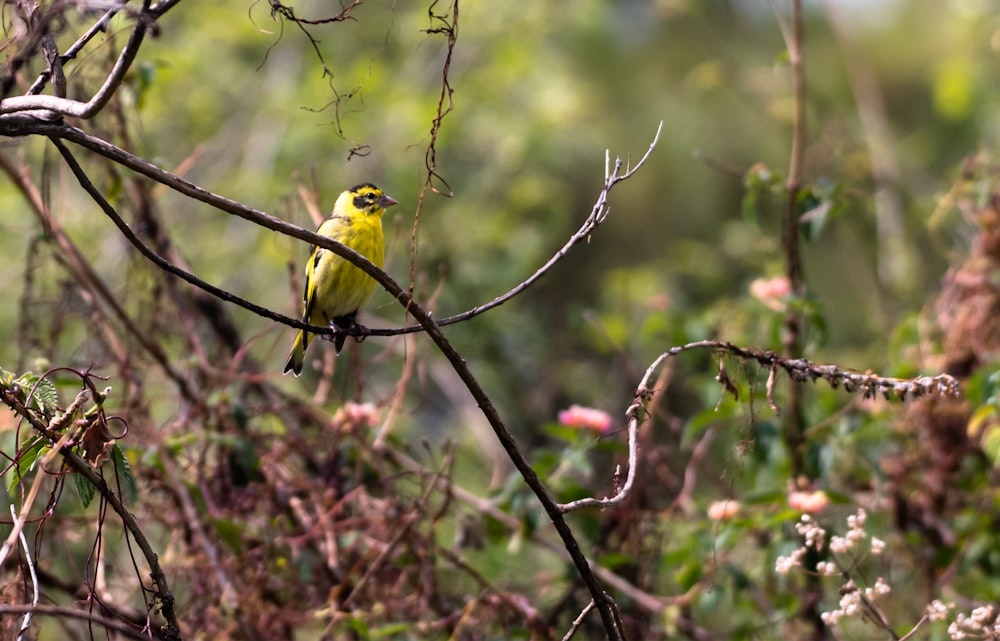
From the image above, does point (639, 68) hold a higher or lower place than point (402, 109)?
higher

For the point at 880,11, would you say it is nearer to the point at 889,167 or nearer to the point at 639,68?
the point at 639,68

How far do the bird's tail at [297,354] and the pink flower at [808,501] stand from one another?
1944 millimetres

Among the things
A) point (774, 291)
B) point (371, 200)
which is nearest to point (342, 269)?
point (371, 200)

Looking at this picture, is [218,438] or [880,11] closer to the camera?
[218,438]

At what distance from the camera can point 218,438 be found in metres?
3.74

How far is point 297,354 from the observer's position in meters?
4.55

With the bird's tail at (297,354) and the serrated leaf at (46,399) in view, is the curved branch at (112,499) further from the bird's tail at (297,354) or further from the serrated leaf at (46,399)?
the bird's tail at (297,354)

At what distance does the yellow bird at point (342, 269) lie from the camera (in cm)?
426

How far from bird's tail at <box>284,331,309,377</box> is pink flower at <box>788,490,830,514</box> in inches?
76.5

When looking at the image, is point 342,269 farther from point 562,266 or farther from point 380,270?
point 562,266

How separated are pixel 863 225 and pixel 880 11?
179 inches

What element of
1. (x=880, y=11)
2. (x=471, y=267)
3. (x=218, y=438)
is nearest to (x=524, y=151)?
(x=471, y=267)

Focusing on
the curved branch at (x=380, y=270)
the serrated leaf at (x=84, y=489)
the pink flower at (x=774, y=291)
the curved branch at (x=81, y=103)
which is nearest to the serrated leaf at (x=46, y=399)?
the serrated leaf at (x=84, y=489)

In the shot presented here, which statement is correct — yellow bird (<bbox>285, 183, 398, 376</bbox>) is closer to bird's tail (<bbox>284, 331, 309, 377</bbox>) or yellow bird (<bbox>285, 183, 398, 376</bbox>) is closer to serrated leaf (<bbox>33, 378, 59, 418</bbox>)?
bird's tail (<bbox>284, 331, 309, 377</bbox>)
